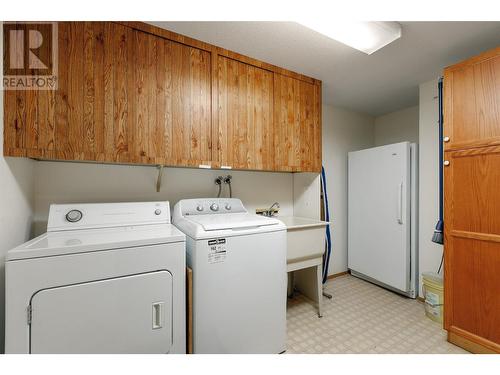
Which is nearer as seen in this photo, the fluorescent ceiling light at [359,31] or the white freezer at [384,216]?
the fluorescent ceiling light at [359,31]

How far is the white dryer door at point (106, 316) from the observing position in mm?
1066

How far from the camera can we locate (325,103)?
3.13 metres

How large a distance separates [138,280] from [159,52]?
1.49 metres

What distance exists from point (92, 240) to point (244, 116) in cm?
140

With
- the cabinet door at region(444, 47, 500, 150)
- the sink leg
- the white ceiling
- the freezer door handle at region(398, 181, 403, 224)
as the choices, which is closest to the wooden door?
the cabinet door at region(444, 47, 500, 150)

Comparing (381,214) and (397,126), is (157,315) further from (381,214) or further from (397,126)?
(397,126)

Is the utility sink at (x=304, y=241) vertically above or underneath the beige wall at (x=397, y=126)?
underneath

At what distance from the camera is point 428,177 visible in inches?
97.2

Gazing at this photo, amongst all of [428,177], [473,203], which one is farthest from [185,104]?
[428,177]

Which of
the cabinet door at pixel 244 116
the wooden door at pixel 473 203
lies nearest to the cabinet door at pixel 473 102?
the wooden door at pixel 473 203

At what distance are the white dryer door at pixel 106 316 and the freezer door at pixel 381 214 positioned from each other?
2500 millimetres

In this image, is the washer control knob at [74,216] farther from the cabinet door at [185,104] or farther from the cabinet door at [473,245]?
the cabinet door at [473,245]
